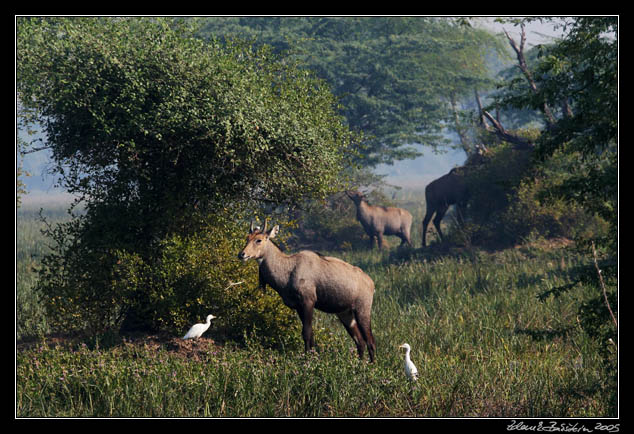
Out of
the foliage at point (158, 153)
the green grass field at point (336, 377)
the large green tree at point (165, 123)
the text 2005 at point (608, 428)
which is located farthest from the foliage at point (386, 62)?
the text 2005 at point (608, 428)

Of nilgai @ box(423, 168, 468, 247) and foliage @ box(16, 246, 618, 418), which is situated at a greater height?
nilgai @ box(423, 168, 468, 247)

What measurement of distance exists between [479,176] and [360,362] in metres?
16.6

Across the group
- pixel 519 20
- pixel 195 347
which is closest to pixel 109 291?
pixel 195 347

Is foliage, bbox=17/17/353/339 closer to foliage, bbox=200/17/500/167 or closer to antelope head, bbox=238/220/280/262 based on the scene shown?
antelope head, bbox=238/220/280/262

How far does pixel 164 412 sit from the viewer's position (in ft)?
33.0

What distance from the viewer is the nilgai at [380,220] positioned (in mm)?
30484

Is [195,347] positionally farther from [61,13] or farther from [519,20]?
[519,20]

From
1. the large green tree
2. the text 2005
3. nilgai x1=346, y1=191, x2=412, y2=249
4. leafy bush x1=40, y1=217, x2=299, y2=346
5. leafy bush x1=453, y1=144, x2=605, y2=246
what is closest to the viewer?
the text 2005

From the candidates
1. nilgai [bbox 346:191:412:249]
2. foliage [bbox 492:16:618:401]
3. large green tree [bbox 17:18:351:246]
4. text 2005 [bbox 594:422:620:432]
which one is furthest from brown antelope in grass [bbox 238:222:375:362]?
nilgai [bbox 346:191:412:249]

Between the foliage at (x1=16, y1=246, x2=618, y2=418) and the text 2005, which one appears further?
the foliage at (x1=16, y1=246, x2=618, y2=418)

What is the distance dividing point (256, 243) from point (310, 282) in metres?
1.13

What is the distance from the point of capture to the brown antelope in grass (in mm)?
11586

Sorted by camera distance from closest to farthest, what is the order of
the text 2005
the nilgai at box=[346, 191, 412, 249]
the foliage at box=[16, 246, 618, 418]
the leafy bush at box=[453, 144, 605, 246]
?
the text 2005
the foliage at box=[16, 246, 618, 418]
the leafy bush at box=[453, 144, 605, 246]
the nilgai at box=[346, 191, 412, 249]

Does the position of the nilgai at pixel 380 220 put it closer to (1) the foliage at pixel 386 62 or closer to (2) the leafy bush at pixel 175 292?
(1) the foliage at pixel 386 62
